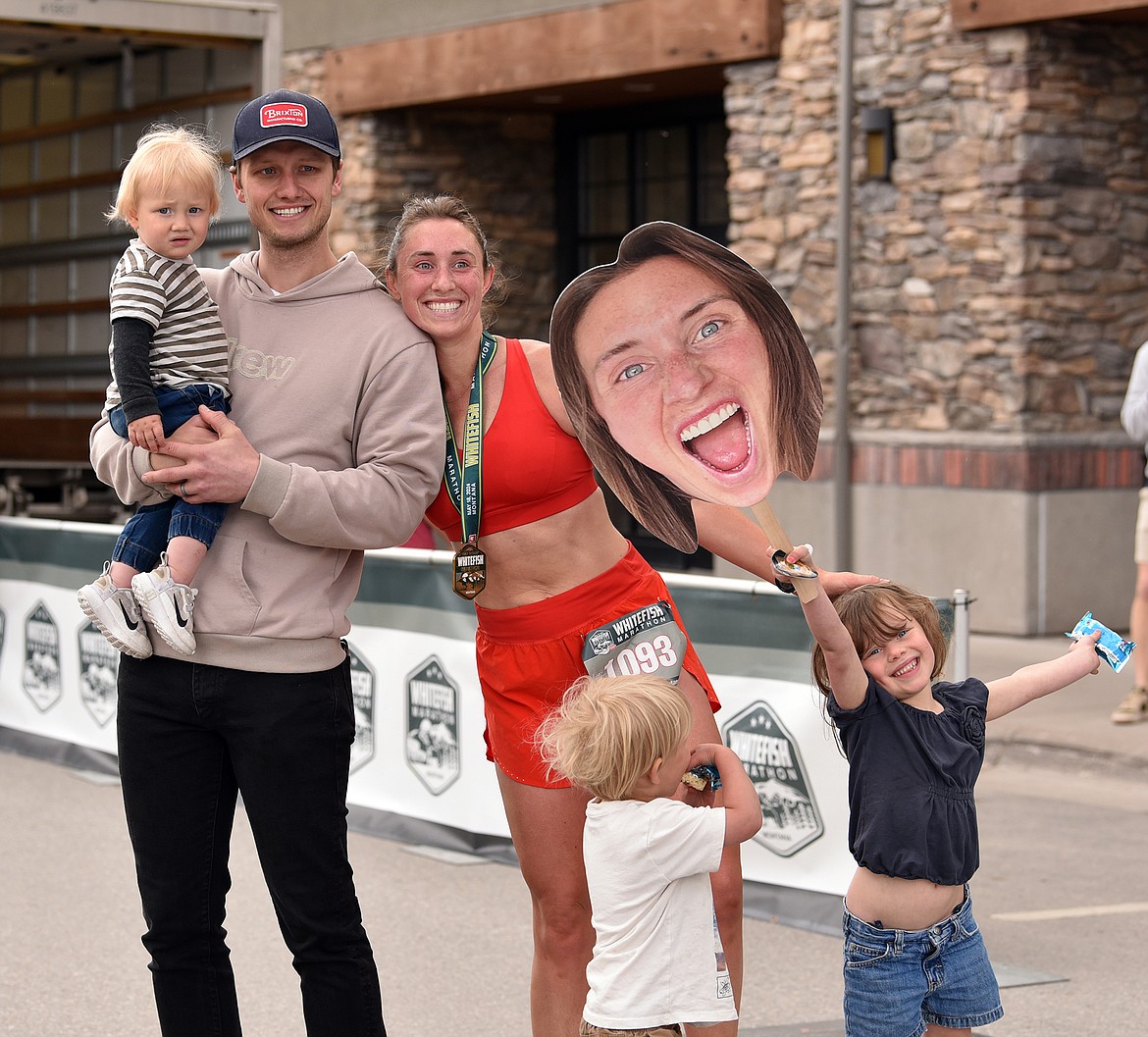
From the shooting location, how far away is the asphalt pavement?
4.97 meters

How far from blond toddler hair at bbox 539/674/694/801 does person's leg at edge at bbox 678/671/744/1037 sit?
0.33 meters

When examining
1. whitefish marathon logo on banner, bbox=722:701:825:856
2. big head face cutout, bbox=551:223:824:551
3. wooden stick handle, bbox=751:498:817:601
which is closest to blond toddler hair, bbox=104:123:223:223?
big head face cutout, bbox=551:223:824:551

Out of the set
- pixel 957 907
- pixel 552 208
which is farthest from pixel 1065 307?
pixel 957 907

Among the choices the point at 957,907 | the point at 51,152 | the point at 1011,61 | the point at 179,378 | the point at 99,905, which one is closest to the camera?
the point at 179,378

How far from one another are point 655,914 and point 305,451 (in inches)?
42.2

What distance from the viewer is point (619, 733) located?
3.37 m

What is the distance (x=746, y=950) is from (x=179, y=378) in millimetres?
2918

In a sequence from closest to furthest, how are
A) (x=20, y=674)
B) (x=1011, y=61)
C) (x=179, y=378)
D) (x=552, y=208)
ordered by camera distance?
1. (x=179, y=378)
2. (x=20, y=674)
3. (x=1011, y=61)
4. (x=552, y=208)

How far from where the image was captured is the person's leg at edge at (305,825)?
3.47 m

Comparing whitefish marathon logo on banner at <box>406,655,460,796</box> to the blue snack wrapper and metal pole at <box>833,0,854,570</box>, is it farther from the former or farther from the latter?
metal pole at <box>833,0,854,570</box>

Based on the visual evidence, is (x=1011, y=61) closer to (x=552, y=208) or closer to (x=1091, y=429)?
(x=1091, y=429)

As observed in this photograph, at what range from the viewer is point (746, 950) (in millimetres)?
5555

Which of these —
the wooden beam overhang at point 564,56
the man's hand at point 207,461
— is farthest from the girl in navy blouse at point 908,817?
the wooden beam overhang at point 564,56

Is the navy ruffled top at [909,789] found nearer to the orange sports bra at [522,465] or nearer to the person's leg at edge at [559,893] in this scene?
the person's leg at edge at [559,893]
